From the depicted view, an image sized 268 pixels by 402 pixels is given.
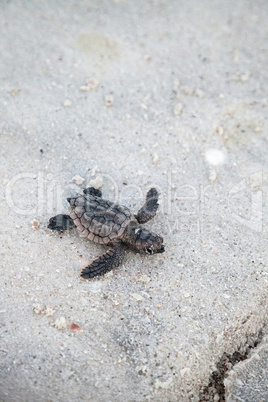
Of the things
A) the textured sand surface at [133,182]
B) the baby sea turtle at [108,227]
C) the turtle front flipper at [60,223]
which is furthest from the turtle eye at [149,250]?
the turtle front flipper at [60,223]

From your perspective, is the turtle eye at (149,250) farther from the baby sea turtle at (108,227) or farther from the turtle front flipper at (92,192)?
the turtle front flipper at (92,192)

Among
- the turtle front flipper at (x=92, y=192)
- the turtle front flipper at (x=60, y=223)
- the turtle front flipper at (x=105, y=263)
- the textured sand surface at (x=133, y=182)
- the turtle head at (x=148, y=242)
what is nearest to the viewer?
the textured sand surface at (x=133, y=182)

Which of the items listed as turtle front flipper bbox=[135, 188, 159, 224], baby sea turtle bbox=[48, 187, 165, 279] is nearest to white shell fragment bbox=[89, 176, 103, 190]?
baby sea turtle bbox=[48, 187, 165, 279]

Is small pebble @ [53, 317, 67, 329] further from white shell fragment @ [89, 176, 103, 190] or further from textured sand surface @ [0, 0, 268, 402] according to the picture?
white shell fragment @ [89, 176, 103, 190]

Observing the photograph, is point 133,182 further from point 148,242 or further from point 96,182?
point 148,242

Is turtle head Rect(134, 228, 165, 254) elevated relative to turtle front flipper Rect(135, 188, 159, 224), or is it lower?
lower

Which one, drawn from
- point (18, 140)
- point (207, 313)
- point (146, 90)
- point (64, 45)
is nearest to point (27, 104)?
point (18, 140)

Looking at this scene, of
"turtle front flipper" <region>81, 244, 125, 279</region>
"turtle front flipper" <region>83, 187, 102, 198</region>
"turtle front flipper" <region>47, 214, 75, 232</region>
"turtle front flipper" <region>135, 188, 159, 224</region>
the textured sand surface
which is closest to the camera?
the textured sand surface
